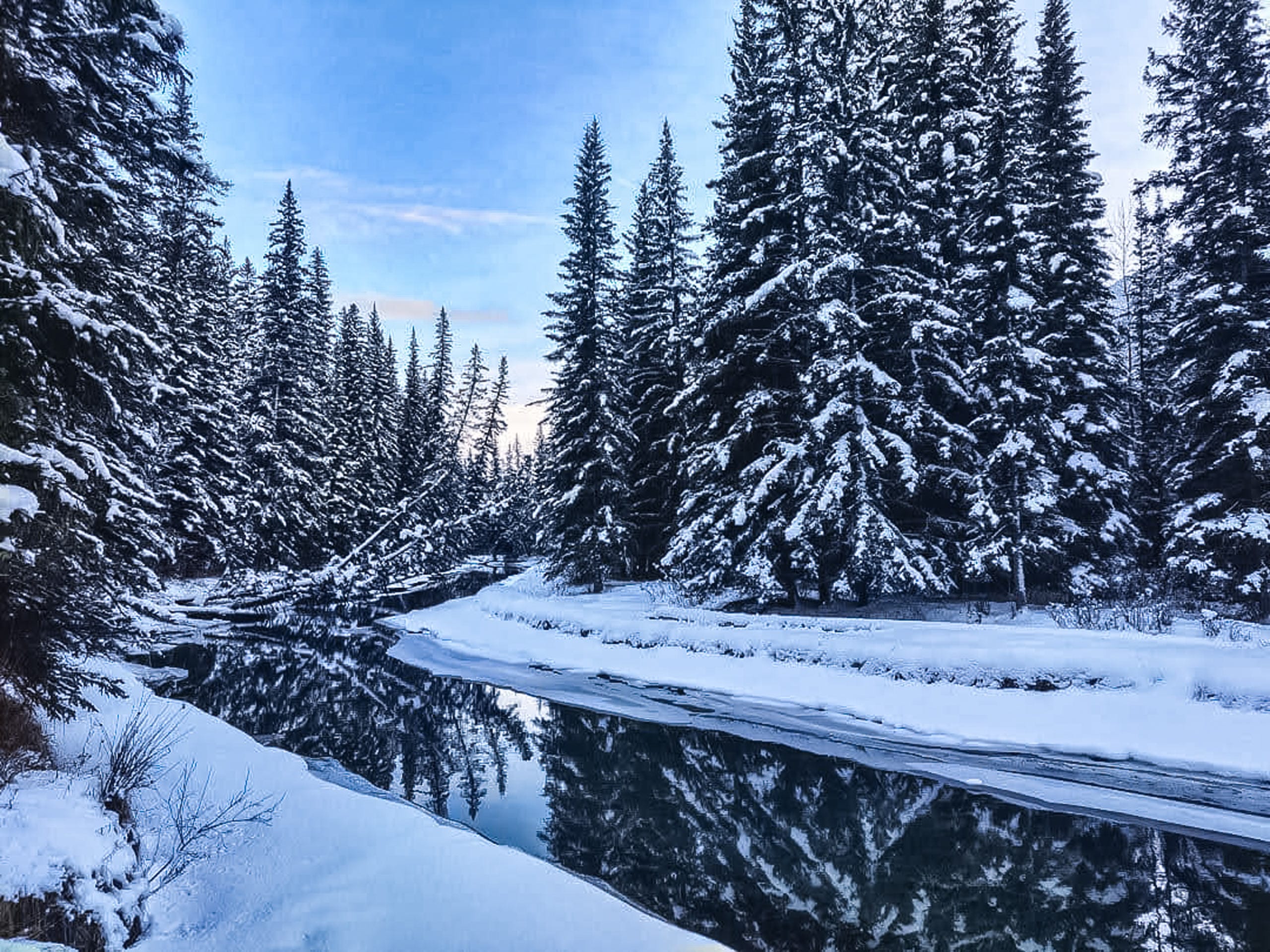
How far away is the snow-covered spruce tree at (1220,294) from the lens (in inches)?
629

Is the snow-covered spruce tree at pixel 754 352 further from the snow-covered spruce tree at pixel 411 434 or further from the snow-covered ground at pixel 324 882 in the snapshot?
the snow-covered spruce tree at pixel 411 434

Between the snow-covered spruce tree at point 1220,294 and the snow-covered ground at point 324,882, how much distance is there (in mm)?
17608

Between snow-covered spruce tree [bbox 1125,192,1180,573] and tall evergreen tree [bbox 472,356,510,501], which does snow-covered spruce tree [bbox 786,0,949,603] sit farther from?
tall evergreen tree [bbox 472,356,510,501]

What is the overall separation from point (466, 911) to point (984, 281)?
20607mm

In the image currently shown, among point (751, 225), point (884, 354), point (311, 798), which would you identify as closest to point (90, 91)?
point (311, 798)

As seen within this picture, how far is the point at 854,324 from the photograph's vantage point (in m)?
17.9

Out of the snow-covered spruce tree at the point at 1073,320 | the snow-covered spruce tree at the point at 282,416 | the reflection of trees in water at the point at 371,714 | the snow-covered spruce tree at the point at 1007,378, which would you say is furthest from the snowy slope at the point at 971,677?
the snow-covered spruce tree at the point at 282,416

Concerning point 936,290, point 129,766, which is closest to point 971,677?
point 936,290

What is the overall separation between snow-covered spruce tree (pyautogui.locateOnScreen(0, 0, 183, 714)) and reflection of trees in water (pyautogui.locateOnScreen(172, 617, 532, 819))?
439 cm

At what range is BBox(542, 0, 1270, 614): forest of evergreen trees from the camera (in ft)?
56.0

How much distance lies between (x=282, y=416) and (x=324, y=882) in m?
31.5

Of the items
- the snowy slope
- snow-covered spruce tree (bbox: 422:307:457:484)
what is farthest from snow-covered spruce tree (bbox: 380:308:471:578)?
the snowy slope

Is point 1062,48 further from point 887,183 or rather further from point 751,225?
point 751,225

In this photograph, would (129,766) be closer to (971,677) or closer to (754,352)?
(971,677)
